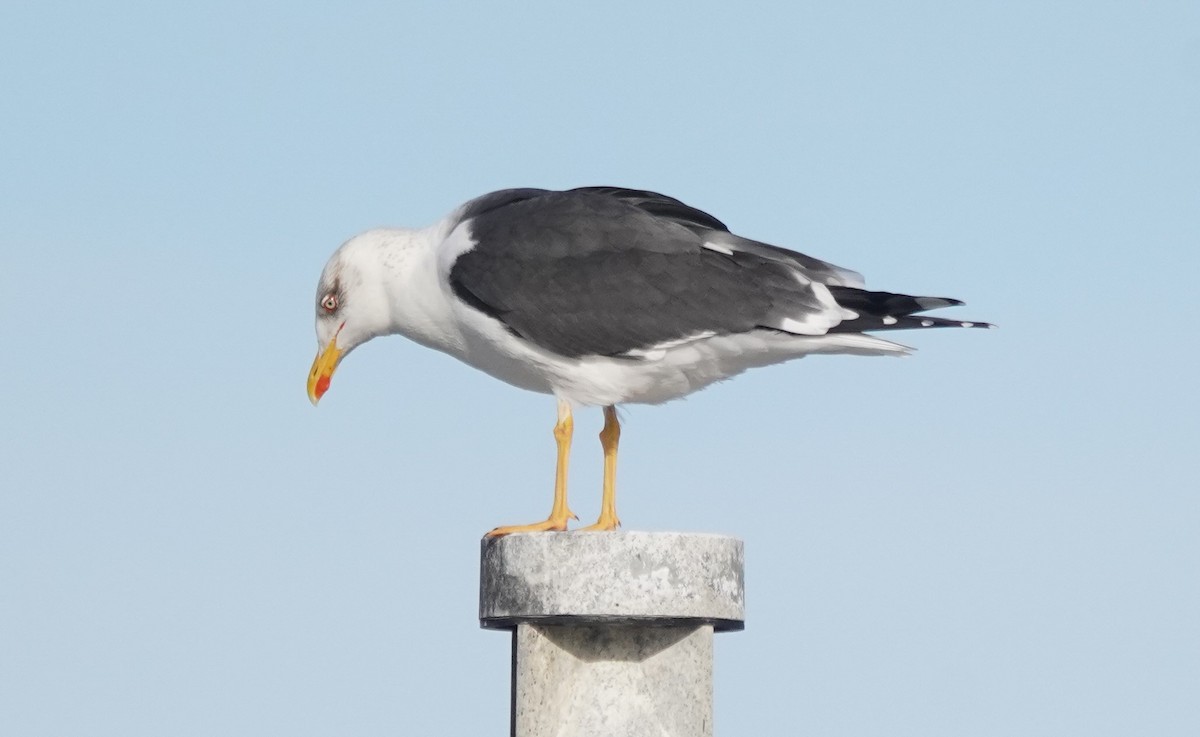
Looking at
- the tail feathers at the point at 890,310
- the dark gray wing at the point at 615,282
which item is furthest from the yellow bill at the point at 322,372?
the tail feathers at the point at 890,310

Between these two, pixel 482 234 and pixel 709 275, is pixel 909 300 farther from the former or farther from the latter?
pixel 482 234

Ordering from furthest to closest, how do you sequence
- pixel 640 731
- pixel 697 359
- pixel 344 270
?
pixel 344 270 → pixel 697 359 → pixel 640 731

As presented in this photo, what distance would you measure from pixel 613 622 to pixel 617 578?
0.33m

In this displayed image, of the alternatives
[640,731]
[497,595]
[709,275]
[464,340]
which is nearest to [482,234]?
[464,340]

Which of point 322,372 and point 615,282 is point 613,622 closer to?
point 615,282

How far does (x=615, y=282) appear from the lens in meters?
9.71

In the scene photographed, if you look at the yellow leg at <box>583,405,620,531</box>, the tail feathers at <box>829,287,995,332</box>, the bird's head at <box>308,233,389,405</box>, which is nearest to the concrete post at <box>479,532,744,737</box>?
the yellow leg at <box>583,405,620,531</box>

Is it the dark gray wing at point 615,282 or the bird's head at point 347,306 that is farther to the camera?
the bird's head at point 347,306

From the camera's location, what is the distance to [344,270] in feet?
34.6

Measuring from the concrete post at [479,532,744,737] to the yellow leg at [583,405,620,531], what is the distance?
0.58 metres

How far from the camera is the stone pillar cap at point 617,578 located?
8836mm

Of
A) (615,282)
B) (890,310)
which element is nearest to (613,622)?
(615,282)

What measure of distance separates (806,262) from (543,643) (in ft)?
9.34

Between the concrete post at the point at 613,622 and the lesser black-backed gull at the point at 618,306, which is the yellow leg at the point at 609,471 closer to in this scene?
the lesser black-backed gull at the point at 618,306
